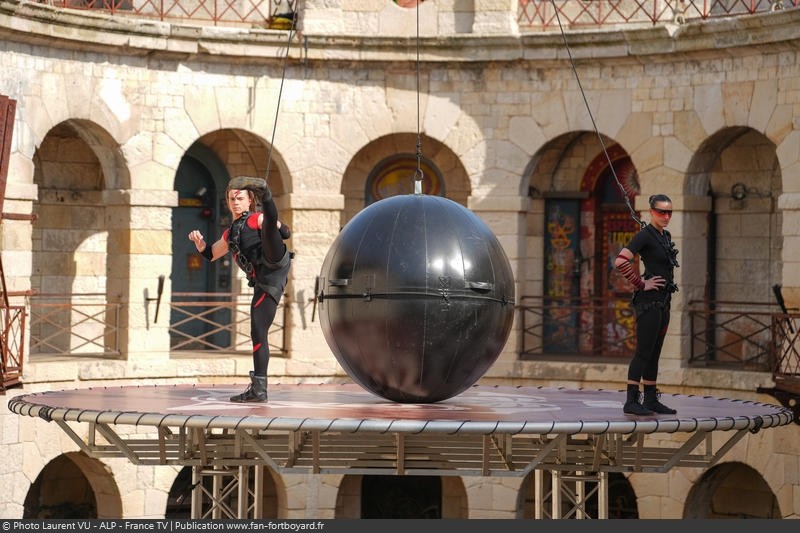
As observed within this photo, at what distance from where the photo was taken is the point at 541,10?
2427cm

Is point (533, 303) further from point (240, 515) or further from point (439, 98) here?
point (240, 515)

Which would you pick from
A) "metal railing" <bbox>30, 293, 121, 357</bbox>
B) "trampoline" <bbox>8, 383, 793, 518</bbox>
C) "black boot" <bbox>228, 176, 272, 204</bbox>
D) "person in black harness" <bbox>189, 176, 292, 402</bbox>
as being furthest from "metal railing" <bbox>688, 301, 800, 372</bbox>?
"black boot" <bbox>228, 176, 272, 204</bbox>

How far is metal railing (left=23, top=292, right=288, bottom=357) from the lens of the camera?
23219mm

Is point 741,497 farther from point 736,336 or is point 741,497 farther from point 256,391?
point 256,391

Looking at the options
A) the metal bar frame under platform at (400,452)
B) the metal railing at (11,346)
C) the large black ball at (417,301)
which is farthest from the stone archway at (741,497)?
the large black ball at (417,301)

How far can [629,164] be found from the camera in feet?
81.0

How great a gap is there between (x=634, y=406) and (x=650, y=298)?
93 cm

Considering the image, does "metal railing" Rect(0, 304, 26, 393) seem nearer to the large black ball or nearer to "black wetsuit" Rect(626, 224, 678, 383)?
the large black ball

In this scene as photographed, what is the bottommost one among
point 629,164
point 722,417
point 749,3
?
point 722,417

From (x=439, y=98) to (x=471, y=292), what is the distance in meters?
9.63

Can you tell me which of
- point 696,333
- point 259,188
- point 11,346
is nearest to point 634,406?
point 259,188

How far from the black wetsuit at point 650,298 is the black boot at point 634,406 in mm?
105

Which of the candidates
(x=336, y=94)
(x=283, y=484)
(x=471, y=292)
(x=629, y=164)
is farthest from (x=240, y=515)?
(x=629, y=164)

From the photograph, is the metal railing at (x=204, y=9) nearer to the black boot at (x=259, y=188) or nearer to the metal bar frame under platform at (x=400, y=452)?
the metal bar frame under platform at (x=400, y=452)
